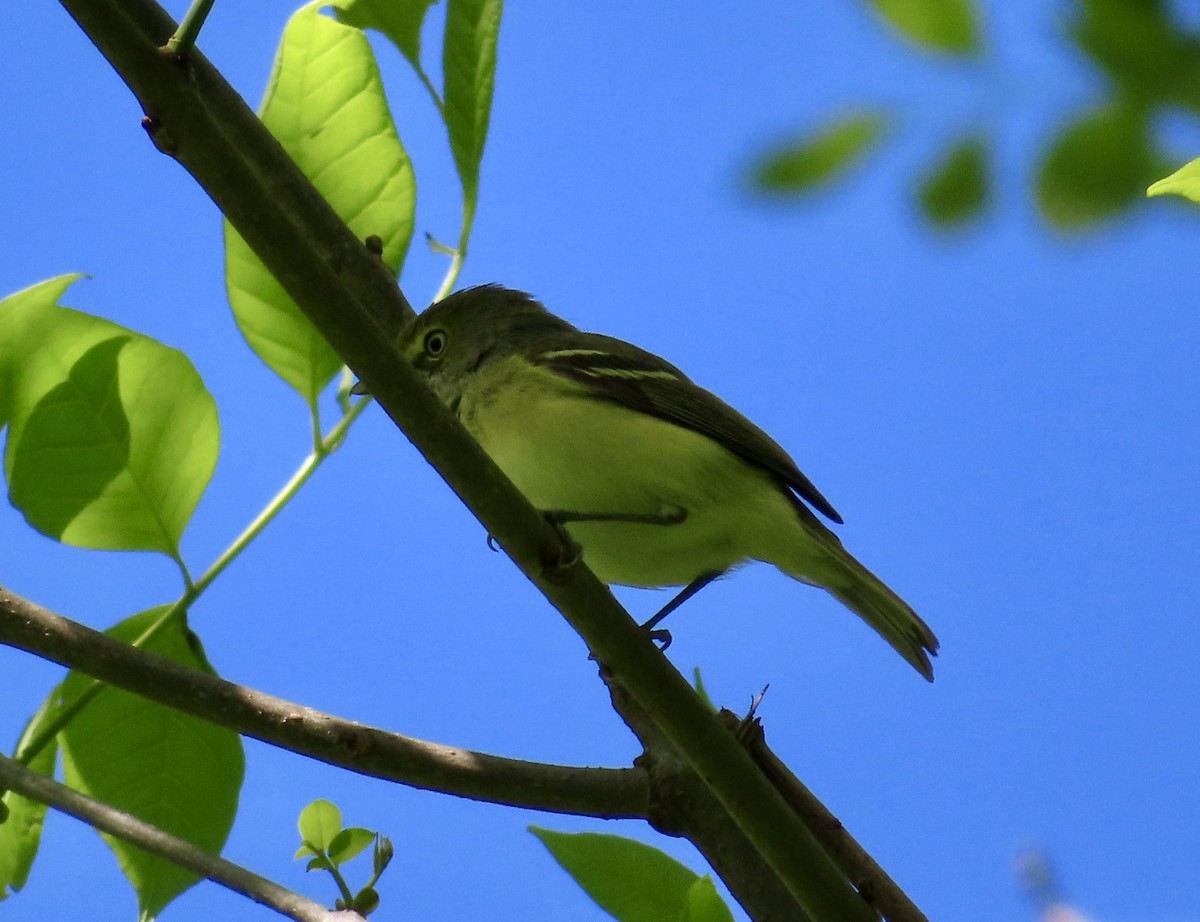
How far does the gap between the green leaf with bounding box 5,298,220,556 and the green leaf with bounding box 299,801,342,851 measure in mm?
538

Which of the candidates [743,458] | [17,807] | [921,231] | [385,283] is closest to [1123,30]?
[921,231]

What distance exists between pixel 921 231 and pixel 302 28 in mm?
1439

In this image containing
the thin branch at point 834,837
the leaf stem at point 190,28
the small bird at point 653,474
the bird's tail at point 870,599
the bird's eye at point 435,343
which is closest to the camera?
the leaf stem at point 190,28

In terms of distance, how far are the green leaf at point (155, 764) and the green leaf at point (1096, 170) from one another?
1.59 m

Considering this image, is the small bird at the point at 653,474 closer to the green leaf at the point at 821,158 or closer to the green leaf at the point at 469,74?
the green leaf at the point at 469,74

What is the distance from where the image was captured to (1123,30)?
151 cm

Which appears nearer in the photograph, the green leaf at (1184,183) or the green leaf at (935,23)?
the green leaf at (1184,183)

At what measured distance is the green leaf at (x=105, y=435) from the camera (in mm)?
2117

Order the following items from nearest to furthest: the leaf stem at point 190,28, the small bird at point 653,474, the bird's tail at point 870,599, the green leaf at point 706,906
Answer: the leaf stem at point 190,28 < the green leaf at point 706,906 < the small bird at point 653,474 < the bird's tail at point 870,599

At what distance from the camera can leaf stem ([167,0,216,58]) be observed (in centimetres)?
158

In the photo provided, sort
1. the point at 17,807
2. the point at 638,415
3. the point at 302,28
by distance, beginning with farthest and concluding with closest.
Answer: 1. the point at 638,415
2. the point at 302,28
3. the point at 17,807

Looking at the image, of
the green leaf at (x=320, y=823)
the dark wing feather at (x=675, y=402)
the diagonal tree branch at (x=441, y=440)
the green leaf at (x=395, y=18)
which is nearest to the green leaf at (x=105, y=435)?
the diagonal tree branch at (x=441, y=440)

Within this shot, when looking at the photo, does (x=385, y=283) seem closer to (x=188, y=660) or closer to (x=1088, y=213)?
(x=188, y=660)

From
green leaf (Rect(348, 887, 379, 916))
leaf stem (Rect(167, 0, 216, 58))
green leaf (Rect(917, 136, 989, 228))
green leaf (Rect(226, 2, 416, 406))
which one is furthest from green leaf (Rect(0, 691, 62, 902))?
green leaf (Rect(917, 136, 989, 228))
